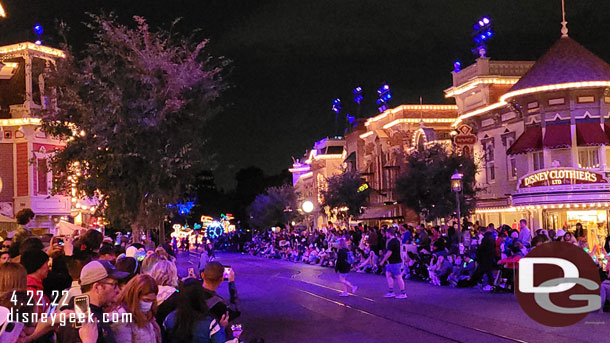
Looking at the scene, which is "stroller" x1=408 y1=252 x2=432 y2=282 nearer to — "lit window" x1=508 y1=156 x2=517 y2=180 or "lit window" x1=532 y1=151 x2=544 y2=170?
"lit window" x1=532 y1=151 x2=544 y2=170

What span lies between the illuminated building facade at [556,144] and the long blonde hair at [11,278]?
3074cm

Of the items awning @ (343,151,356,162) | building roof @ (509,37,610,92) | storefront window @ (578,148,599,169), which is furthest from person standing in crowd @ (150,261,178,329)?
awning @ (343,151,356,162)

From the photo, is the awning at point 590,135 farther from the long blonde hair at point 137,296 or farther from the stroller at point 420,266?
the long blonde hair at point 137,296

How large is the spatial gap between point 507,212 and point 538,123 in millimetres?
6130

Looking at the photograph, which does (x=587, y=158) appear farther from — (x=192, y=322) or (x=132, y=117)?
(x=192, y=322)

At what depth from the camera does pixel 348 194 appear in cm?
6216


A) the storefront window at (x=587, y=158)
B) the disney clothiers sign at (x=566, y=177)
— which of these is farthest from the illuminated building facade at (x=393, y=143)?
the disney clothiers sign at (x=566, y=177)

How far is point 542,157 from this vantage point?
125ft

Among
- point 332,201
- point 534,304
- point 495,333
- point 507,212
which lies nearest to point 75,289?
point 495,333

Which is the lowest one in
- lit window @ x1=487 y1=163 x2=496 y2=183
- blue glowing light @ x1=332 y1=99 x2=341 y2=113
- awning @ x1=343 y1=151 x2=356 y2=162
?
lit window @ x1=487 y1=163 x2=496 y2=183

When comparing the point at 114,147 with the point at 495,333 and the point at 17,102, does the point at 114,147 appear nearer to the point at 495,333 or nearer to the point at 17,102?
the point at 495,333

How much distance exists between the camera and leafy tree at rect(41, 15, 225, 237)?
1552 cm

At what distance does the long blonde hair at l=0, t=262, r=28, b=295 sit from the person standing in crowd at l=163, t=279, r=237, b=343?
138cm

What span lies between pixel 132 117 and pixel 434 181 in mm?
31054
